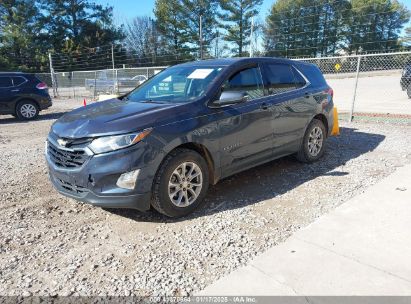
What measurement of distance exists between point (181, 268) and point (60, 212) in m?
1.93

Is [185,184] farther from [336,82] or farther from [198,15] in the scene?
[198,15]

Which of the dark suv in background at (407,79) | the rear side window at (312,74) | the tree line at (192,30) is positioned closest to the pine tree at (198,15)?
the tree line at (192,30)

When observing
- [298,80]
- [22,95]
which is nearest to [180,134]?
[298,80]

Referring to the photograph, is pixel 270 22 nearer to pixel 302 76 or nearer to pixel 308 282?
pixel 302 76

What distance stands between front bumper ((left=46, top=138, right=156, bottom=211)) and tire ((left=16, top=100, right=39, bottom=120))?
9.57 m

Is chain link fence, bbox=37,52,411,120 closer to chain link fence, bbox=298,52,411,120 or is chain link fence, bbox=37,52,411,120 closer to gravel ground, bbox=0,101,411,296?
chain link fence, bbox=298,52,411,120

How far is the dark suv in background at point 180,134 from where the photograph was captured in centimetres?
334

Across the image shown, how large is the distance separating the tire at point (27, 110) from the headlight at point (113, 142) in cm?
990

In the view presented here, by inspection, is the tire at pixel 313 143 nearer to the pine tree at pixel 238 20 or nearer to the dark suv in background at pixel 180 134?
the dark suv in background at pixel 180 134

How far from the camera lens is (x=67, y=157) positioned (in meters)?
3.52

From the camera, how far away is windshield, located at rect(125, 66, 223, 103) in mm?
4121

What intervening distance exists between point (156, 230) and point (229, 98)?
1.70m

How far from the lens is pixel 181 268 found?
288cm

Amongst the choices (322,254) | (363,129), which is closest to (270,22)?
(363,129)
